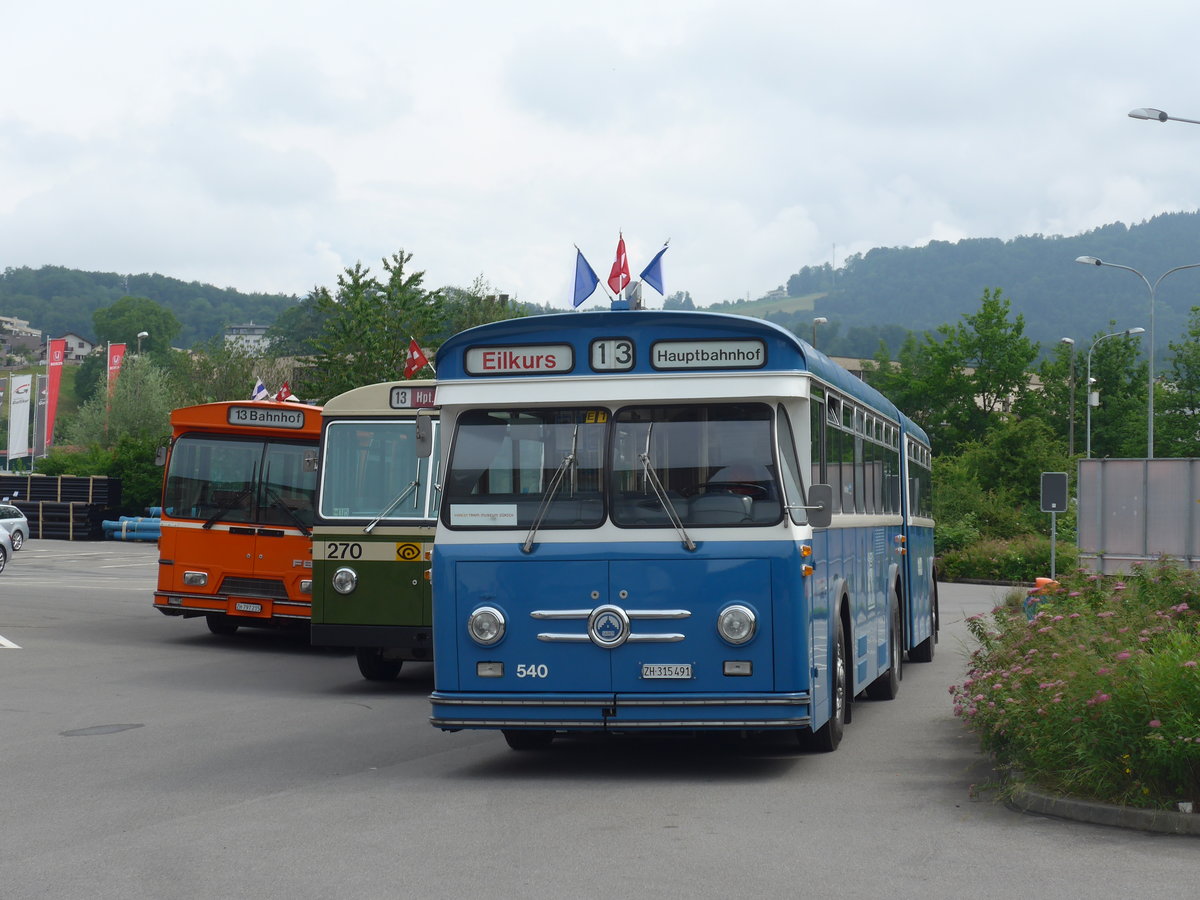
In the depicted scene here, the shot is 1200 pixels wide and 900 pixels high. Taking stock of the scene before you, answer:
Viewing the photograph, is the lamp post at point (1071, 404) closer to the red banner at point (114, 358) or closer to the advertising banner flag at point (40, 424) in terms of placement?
the red banner at point (114, 358)

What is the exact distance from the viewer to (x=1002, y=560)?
40.6m

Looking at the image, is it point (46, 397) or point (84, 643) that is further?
point (46, 397)

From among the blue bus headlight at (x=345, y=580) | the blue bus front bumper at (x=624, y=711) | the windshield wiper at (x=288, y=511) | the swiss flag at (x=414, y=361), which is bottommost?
the blue bus front bumper at (x=624, y=711)

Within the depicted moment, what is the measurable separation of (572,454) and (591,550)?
62 centimetres

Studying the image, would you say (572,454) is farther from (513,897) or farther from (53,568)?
(53,568)

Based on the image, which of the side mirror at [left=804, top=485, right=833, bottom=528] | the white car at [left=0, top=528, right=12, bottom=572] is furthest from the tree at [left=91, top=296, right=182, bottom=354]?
the side mirror at [left=804, top=485, right=833, bottom=528]

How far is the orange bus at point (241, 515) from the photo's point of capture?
1867 cm

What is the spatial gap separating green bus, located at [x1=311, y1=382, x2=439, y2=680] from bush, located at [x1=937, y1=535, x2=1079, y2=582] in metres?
26.7

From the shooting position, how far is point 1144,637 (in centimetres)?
905

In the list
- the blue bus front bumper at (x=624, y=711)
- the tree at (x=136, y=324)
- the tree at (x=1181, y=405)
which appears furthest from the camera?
the tree at (x=136, y=324)

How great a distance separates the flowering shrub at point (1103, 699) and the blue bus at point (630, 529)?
48.1 inches

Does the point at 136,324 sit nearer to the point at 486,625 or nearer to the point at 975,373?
the point at 975,373

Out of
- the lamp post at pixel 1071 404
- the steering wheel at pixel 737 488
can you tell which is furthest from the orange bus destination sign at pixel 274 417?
the lamp post at pixel 1071 404

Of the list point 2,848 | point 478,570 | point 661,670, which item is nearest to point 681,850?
point 661,670
